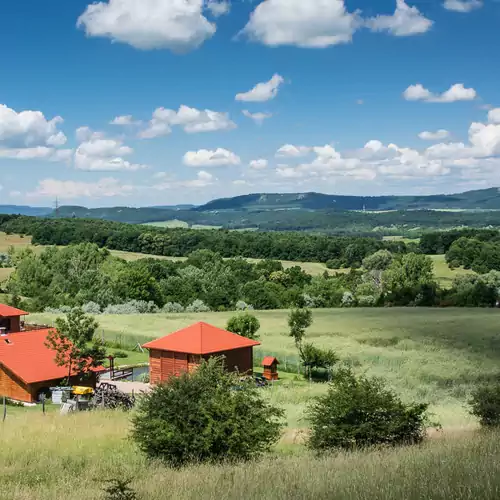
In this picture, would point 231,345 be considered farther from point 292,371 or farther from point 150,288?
point 150,288

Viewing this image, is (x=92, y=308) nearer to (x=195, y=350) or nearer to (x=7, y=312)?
(x=7, y=312)

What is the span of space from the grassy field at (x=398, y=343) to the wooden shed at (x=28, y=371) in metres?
12.9

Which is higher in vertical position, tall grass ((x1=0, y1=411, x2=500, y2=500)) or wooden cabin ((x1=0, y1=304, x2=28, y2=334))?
tall grass ((x1=0, y1=411, x2=500, y2=500))

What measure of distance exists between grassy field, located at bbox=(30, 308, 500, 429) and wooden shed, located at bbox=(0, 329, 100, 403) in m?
12.9

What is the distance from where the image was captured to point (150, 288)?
98125mm

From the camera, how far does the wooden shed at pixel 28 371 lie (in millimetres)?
36969

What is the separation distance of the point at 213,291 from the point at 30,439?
79227 mm

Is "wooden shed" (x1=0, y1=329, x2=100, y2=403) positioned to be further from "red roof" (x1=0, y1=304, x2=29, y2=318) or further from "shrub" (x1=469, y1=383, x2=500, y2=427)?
"shrub" (x1=469, y1=383, x2=500, y2=427)

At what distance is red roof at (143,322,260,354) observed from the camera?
→ 142ft

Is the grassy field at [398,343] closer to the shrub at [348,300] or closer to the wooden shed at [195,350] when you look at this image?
the wooden shed at [195,350]

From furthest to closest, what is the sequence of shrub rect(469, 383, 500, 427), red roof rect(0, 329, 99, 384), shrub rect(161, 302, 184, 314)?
shrub rect(161, 302, 184, 314), red roof rect(0, 329, 99, 384), shrub rect(469, 383, 500, 427)

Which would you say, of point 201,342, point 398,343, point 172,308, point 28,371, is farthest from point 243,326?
point 172,308

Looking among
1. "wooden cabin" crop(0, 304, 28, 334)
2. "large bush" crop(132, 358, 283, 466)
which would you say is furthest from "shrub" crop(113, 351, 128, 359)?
"large bush" crop(132, 358, 283, 466)

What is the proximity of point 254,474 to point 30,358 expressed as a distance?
30407 millimetres
